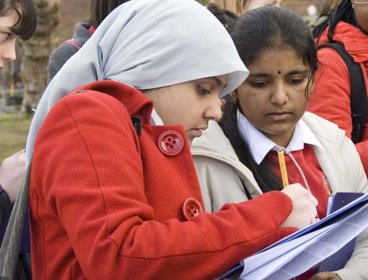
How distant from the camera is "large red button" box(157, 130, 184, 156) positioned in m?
1.67

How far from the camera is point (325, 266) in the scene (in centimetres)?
209

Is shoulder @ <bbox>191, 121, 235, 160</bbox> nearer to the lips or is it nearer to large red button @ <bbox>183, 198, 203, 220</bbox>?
the lips

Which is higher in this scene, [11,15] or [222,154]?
[11,15]

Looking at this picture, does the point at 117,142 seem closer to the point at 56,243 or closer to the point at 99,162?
the point at 99,162

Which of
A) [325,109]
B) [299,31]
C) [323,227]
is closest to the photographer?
[323,227]

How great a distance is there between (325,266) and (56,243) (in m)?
0.85

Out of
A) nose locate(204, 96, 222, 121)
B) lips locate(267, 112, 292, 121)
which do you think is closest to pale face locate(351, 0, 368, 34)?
lips locate(267, 112, 292, 121)

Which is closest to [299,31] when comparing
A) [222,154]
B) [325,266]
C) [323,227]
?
[222,154]

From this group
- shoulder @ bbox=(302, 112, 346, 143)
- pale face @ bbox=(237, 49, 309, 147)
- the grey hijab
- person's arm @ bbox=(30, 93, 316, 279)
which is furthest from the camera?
shoulder @ bbox=(302, 112, 346, 143)

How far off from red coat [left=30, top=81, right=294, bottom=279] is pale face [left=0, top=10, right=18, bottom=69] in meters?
0.99

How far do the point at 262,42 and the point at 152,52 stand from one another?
68cm

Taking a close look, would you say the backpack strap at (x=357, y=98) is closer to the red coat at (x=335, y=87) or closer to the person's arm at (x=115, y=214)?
the red coat at (x=335, y=87)

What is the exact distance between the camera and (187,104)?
1.75 m

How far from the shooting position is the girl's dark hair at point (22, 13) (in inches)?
98.2
